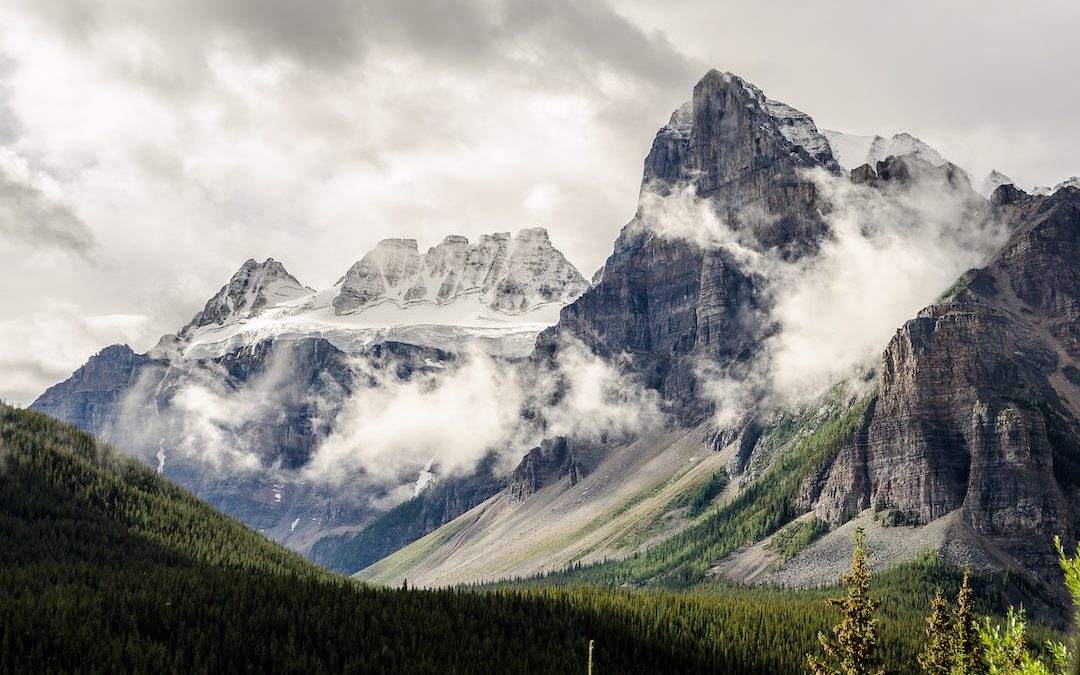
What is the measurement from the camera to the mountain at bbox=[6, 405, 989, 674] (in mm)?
121000

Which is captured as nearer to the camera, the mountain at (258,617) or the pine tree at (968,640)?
the pine tree at (968,640)

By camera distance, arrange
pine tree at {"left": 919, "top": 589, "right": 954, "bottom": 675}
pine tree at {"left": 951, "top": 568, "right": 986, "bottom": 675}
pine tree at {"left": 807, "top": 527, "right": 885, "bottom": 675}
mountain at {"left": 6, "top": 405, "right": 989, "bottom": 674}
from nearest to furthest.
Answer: pine tree at {"left": 807, "top": 527, "right": 885, "bottom": 675} < pine tree at {"left": 951, "top": 568, "right": 986, "bottom": 675} < pine tree at {"left": 919, "top": 589, "right": 954, "bottom": 675} < mountain at {"left": 6, "top": 405, "right": 989, "bottom": 674}

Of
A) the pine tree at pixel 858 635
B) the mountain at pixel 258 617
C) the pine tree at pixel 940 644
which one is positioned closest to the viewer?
the pine tree at pixel 858 635

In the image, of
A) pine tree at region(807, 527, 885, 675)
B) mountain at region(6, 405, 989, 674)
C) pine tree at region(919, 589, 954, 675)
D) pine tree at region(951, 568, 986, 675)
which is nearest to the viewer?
pine tree at region(807, 527, 885, 675)

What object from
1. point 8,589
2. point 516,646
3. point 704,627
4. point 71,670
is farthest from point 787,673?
point 8,589

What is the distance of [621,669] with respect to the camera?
141 meters

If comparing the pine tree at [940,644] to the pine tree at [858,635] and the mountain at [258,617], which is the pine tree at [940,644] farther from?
the mountain at [258,617]

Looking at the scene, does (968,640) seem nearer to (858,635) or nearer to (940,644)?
(940,644)

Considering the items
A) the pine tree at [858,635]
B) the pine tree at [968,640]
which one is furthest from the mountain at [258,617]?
the pine tree at [858,635]

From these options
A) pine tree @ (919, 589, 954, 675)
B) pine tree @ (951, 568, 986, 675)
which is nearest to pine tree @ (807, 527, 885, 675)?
pine tree @ (951, 568, 986, 675)

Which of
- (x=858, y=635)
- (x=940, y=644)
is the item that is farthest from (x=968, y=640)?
(x=858, y=635)

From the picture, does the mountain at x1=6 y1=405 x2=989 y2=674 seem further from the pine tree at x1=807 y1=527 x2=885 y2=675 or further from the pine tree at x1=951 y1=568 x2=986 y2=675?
the pine tree at x1=807 y1=527 x2=885 y2=675

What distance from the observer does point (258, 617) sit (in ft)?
440

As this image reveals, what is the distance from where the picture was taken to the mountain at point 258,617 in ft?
397
